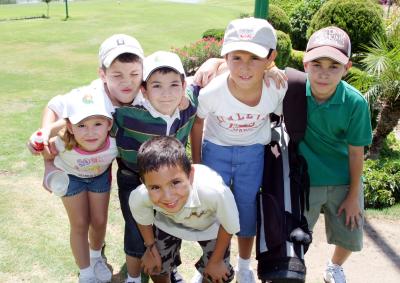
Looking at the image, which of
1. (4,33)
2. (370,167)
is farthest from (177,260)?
(4,33)

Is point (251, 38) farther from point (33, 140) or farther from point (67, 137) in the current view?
point (33, 140)

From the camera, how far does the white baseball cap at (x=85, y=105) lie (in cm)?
269

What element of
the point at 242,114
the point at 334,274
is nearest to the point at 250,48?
the point at 242,114

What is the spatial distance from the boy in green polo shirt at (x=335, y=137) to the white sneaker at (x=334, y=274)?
215mm

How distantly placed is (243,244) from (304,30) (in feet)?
32.4

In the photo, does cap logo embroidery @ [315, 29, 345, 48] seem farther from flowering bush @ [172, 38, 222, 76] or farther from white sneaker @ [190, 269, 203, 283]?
flowering bush @ [172, 38, 222, 76]

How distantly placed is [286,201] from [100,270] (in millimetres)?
1488

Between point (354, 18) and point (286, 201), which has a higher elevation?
point (354, 18)

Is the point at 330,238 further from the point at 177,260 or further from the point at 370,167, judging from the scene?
the point at 370,167

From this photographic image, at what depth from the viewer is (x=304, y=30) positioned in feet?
39.8

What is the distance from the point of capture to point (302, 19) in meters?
12.1

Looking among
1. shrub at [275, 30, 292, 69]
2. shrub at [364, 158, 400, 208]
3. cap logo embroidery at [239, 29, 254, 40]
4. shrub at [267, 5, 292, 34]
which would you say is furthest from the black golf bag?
shrub at [267, 5, 292, 34]

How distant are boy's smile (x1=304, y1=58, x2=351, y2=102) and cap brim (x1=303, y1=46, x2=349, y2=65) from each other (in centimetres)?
4

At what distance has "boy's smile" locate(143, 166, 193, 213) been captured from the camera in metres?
2.43
